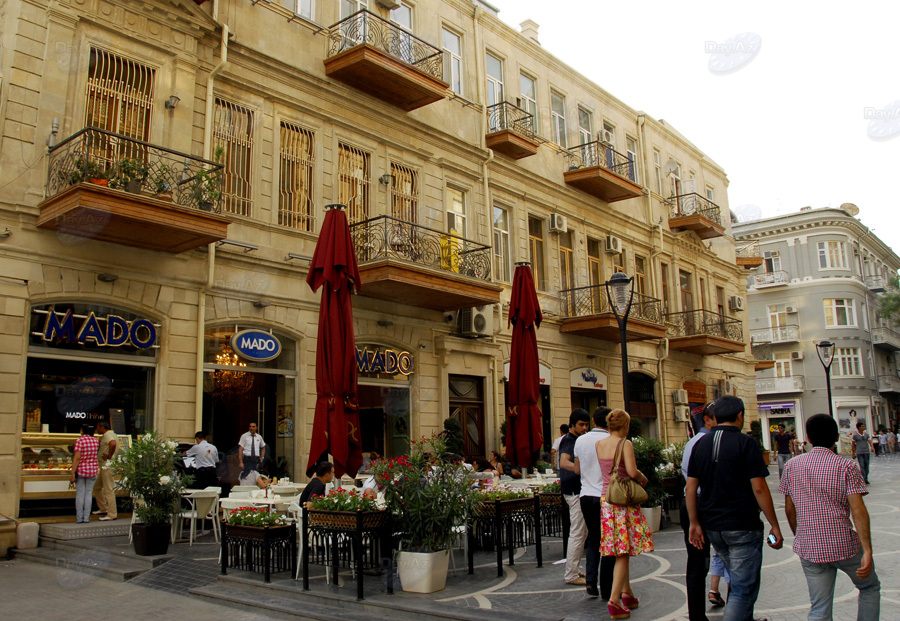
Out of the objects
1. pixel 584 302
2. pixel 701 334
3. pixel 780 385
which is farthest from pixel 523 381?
pixel 780 385

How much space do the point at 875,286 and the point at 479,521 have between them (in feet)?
169

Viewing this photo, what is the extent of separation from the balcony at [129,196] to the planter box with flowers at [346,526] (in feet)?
18.4

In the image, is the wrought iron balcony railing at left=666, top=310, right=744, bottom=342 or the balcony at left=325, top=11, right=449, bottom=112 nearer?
the balcony at left=325, top=11, right=449, bottom=112

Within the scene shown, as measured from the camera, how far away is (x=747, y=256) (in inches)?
1405

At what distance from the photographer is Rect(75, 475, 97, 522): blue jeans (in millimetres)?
11188

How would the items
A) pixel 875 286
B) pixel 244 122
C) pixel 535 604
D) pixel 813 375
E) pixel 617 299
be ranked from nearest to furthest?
pixel 535 604
pixel 617 299
pixel 244 122
pixel 813 375
pixel 875 286

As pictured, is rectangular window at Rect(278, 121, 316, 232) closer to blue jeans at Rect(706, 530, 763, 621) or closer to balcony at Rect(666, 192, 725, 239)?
blue jeans at Rect(706, 530, 763, 621)

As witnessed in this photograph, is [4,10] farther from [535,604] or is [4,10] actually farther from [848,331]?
[848,331]

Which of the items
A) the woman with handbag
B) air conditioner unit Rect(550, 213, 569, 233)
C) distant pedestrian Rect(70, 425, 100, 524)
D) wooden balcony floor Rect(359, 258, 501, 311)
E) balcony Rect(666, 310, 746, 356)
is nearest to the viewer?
the woman with handbag

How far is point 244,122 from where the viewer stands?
14719 mm

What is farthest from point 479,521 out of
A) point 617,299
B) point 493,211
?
point 493,211

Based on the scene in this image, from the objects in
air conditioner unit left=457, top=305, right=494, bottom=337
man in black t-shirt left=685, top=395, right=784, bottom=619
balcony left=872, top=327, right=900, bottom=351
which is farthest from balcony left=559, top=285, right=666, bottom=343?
balcony left=872, top=327, right=900, bottom=351

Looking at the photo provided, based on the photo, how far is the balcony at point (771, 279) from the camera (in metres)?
48.9

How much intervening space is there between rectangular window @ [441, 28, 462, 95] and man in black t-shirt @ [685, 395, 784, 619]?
52.1 ft
